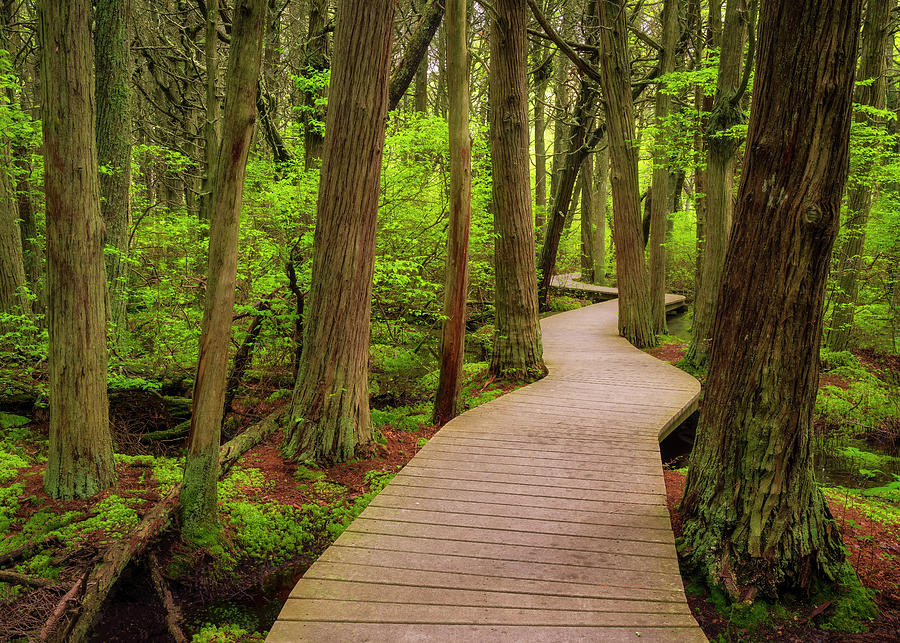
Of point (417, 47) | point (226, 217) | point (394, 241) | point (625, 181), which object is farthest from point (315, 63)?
point (226, 217)

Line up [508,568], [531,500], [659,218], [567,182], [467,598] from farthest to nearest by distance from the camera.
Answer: [567,182], [659,218], [531,500], [508,568], [467,598]

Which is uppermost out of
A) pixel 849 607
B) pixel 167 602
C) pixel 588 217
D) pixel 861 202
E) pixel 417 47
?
pixel 417 47

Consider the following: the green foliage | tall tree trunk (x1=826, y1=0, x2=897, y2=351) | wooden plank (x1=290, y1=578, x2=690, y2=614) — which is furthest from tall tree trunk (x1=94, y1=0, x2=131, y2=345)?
tall tree trunk (x1=826, y1=0, x2=897, y2=351)

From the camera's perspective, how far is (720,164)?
9.32 metres

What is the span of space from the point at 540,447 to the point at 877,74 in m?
11.3

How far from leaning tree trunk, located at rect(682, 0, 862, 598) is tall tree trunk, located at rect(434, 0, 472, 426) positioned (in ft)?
9.73

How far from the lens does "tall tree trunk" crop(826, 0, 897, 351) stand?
10750 mm

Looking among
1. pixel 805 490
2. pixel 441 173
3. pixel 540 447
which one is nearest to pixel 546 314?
pixel 441 173

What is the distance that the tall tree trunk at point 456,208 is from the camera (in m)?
5.61

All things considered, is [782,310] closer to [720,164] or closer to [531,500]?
[531,500]

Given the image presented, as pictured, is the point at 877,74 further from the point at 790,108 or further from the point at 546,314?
the point at 790,108

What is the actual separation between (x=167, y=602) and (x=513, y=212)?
636 centimetres

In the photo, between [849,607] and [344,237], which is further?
[344,237]

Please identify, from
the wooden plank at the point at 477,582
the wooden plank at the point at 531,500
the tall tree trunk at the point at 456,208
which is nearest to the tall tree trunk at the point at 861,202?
Answer: the tall tree trunk at the point at 456,208
